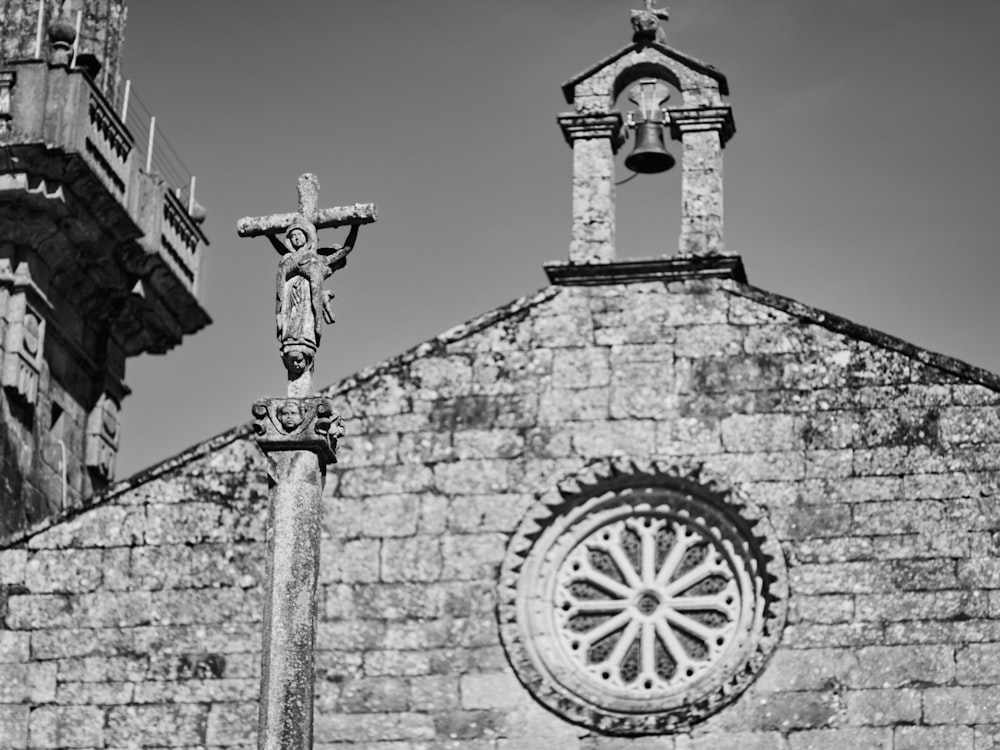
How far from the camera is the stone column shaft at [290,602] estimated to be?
13984 mm

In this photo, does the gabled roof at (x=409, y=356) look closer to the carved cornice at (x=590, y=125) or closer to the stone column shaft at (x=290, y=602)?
the carved cornice at (x=590, y=125)

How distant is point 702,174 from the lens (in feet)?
62.8

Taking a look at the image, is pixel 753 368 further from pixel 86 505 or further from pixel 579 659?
pixel 86 505

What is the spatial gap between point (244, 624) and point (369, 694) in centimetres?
95

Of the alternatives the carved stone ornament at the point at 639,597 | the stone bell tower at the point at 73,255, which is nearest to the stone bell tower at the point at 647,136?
the carved stone ornament at the point at 639,597

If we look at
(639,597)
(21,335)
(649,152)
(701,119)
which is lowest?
(639,597)

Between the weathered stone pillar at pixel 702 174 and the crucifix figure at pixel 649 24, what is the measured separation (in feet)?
2.06

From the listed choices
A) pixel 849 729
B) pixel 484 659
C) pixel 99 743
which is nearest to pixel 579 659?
pixel 484 659

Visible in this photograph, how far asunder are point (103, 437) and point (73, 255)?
165 centimetres

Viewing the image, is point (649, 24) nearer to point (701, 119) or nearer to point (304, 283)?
point (701, 119)

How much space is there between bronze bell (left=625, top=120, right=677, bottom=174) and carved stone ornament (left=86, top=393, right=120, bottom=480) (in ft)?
18.2

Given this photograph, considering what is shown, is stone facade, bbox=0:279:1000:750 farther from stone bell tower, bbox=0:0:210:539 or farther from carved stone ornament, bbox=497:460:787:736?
stone bell tower, bbox=0:0:210:539

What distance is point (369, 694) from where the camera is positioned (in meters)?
18.1

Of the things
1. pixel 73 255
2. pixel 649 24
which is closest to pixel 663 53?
pixel 649 24
